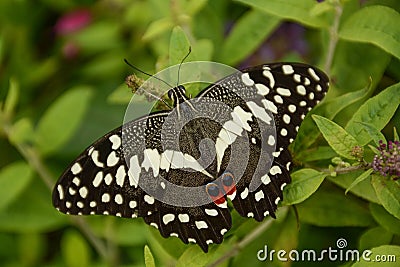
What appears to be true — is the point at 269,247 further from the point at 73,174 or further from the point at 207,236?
the point at 73,174

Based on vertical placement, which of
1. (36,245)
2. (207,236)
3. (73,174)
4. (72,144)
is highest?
(73,174)

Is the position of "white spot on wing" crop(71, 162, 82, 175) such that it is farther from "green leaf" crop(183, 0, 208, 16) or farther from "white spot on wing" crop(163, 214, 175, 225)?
"green leaf" crop(183, 0, 208, 16)

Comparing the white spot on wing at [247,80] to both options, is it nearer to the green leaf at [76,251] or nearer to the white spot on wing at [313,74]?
the white spot on wing at [313,74]

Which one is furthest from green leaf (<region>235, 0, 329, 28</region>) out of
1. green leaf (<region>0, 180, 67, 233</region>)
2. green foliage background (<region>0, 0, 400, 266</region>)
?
green leaf (<region>0, 180, 67, 233</region>)

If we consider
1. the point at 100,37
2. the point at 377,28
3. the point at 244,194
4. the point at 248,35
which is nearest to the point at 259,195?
the point at 244,194

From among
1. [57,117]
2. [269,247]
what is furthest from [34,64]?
[269,247]

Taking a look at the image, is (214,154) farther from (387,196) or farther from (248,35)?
(248,35)
